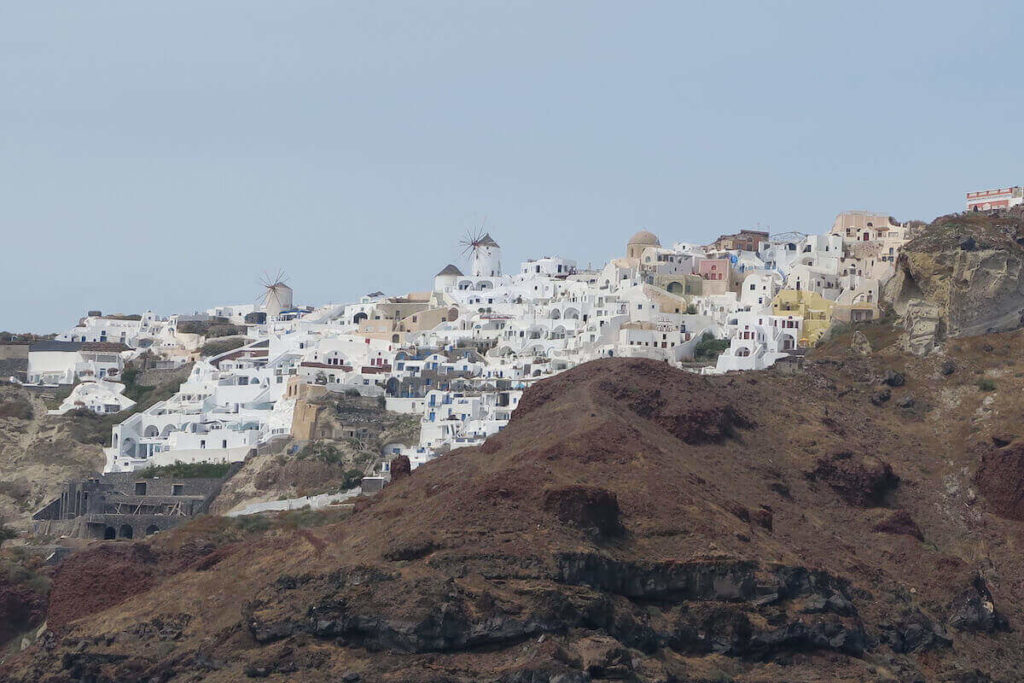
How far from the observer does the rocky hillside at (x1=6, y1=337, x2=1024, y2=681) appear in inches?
2345

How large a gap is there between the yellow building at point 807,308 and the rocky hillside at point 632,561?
11.5 metres

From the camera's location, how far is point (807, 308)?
326 ft

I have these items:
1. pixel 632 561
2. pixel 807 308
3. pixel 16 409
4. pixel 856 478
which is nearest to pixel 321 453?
pixel 16 409

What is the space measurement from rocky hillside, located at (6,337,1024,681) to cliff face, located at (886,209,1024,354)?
173 inches

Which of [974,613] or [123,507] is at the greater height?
[123,507]

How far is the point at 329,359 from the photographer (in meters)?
104

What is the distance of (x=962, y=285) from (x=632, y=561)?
107 feet

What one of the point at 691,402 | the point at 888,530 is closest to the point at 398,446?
the point at 691,402

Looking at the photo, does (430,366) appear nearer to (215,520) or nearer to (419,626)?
(215,520)

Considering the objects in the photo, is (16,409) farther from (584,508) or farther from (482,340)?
(584,508)

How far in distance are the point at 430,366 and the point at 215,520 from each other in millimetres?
21438

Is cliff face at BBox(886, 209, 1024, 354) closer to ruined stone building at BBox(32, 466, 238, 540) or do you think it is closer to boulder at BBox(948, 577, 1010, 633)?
boulder at BBox(948, 577, 1010, 633)

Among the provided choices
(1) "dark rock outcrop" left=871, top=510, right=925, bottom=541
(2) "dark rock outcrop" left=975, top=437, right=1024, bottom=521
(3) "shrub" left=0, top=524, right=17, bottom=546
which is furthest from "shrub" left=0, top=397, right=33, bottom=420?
(2) "dark rock outcrop" left=975, top=437, right=1024, bottom=521

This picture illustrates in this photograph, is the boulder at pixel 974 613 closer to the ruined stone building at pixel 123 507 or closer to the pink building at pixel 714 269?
the ruined stone building at pixel 123 507
